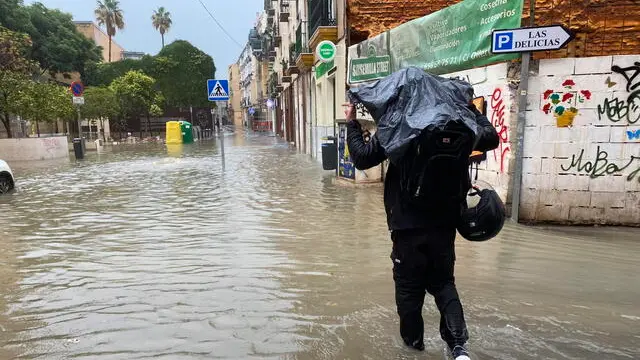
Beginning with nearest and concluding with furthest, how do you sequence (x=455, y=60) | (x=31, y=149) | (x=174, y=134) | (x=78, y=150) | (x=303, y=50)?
(x=455, y=60)
(x=303, y=50)
(x=31, y=149)
(x=78, y=150)
(x=174, y=134)

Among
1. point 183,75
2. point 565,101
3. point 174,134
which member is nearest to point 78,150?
point 174,134

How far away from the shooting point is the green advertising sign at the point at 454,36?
6.55 metres

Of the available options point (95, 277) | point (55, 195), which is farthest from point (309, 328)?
point (55, 195)

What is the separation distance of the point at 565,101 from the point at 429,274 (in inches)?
181

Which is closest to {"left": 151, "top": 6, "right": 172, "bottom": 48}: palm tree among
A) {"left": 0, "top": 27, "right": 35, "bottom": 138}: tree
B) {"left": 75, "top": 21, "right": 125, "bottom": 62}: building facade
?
{"left": 75, "top": 21, "right": 125, "bottom": 62}: building facade

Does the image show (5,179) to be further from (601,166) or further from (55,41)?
(55,41)

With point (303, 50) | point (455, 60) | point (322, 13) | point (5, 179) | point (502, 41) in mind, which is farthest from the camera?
point (303, 50)

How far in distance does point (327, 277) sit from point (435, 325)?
1.40 metres

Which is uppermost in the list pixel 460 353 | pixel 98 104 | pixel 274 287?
pixel 98 104

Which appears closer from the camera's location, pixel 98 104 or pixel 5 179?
pixel 5 179

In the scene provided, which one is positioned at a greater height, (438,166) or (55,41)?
(55,41)

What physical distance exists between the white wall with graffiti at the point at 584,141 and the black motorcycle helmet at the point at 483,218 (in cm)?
411

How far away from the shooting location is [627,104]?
607cm

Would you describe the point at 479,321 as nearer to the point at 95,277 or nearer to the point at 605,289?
the point at 605,289
